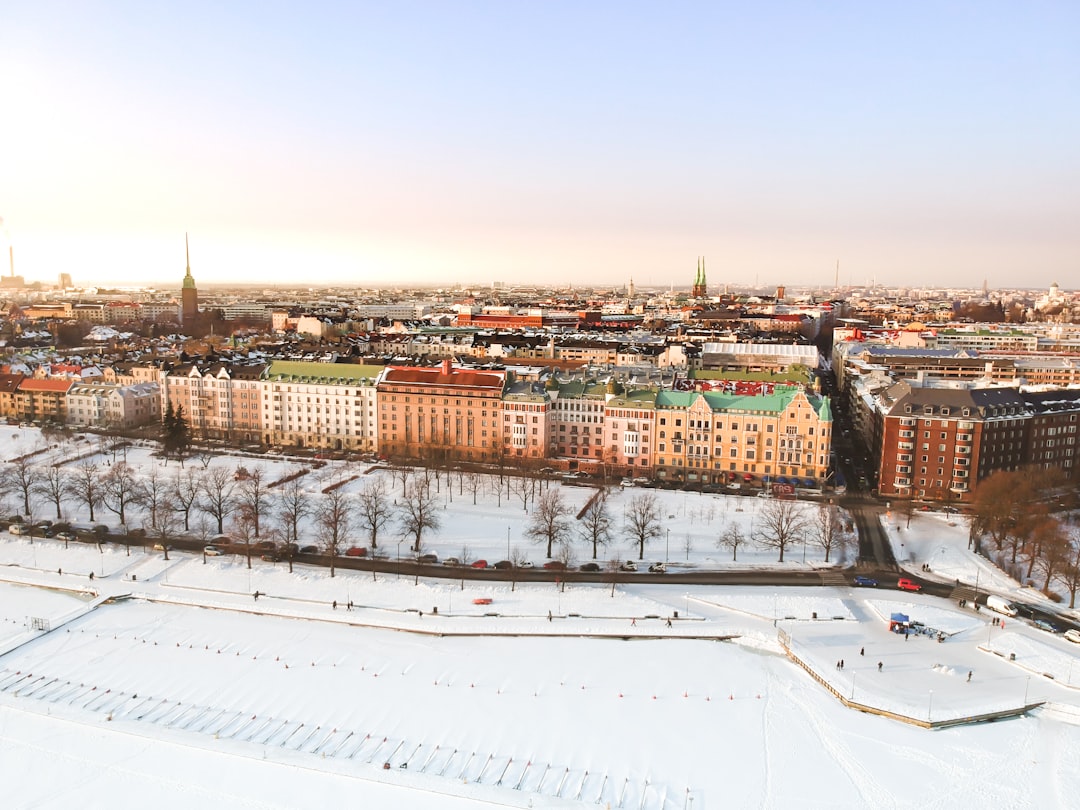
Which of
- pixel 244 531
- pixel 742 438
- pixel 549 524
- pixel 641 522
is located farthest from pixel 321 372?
pixel 742 438

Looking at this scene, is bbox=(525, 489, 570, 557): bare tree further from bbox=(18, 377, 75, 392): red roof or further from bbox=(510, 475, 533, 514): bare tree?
bbox=(18, 377, 75, 392): red roof

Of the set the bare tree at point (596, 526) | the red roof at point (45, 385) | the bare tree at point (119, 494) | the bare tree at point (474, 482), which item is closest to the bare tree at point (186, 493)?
the bare tree at point (119, 494)

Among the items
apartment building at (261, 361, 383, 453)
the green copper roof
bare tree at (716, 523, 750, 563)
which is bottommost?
bare tree at (716, 523, 750, 563)

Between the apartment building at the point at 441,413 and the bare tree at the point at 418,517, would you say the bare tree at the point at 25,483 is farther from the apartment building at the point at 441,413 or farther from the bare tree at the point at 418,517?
the apartment building at the point at 441,413

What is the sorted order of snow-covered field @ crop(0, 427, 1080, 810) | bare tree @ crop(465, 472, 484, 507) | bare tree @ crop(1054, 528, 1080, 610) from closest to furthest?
snow-covered field @ crop(0, 427, 1080, 810) → bare tree @ crop(1054, 528, 1080, 610) → bare tree @ crop(465, 472, 484, 507)

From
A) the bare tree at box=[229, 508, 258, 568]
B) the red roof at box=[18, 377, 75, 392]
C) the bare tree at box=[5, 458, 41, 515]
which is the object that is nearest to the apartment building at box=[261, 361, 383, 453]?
the bare tree at box=[5, 458, 41, 515]

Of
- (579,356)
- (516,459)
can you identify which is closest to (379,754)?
(516,459)
